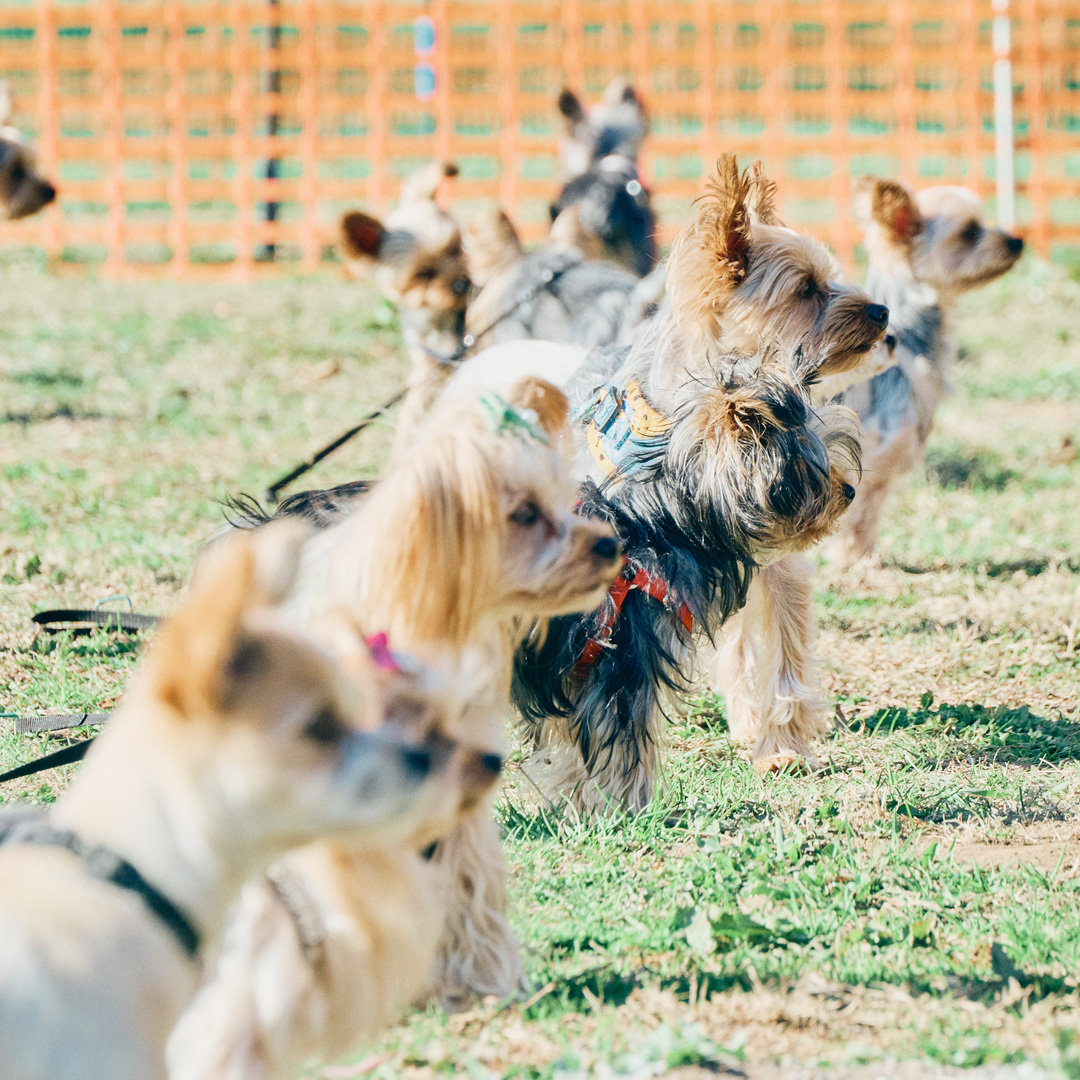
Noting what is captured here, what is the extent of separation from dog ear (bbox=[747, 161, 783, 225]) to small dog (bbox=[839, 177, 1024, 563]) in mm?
2094

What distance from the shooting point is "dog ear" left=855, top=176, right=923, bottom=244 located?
685 cm

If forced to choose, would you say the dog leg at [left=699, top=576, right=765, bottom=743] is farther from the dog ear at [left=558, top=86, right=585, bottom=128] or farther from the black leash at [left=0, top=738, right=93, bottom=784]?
the dog ear at [left=558, top=86, right=585, bottom=128]

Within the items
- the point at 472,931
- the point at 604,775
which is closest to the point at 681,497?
the point at 604,775

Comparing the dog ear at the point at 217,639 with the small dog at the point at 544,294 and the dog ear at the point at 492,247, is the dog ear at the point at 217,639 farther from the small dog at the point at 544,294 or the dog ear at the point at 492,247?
the dog ear at the point at 492,247

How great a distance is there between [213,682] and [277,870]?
60 centimetres

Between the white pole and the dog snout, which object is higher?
the white pole

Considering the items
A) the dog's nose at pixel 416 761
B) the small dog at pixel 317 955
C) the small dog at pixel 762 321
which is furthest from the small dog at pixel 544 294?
the dog's nose at pixel 416 761

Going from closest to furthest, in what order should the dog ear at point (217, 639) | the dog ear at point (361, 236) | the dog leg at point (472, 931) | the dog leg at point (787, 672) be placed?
the dog ear at point (217, 639) < the dog leg at point (472, 931) < the dog leg at point (787, 672) < the dog ear at point (361, 236)

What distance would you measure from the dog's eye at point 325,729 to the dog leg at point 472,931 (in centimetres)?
94

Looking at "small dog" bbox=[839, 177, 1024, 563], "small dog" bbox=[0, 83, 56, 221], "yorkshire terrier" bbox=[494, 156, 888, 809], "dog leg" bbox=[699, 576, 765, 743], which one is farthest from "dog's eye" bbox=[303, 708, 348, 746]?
"small dog" bbox=[0, 83, 56, 221]

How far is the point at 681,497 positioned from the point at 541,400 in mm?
932

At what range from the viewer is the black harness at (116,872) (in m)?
1.92

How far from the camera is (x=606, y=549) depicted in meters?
2.70

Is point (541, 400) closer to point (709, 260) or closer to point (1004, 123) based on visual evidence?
point (709, 260)
